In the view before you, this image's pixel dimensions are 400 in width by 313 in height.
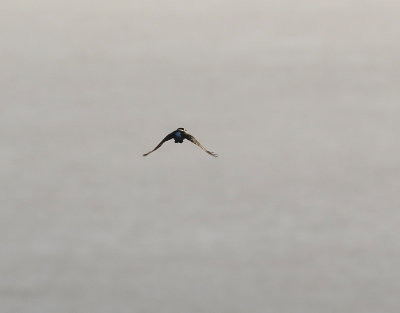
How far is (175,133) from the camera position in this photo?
102250 millimetres
